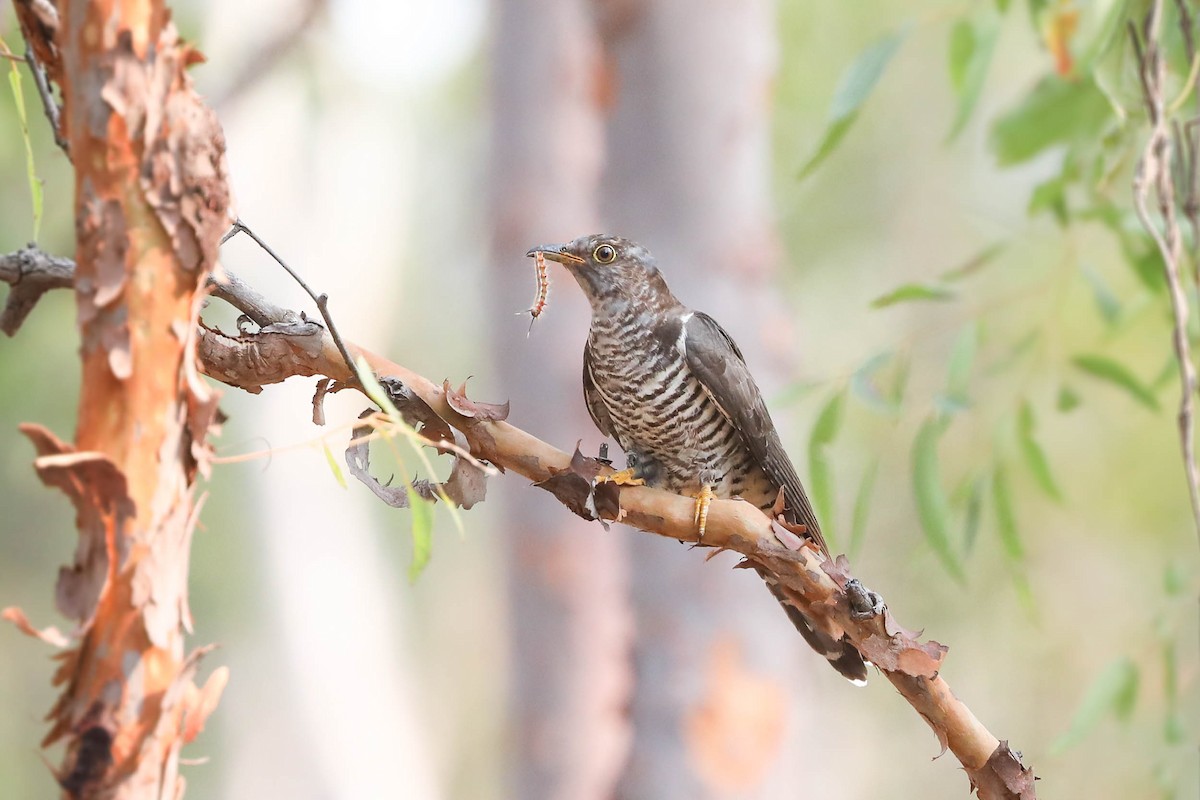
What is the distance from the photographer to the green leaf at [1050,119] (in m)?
1.11

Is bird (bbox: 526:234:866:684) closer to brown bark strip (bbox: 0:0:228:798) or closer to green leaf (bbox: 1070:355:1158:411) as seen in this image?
green leaf (bbox: 1070:355:1158:411)

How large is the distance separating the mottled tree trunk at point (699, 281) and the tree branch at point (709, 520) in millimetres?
912

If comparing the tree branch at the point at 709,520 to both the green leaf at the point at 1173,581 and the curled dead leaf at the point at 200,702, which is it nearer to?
the curled dead leaf at the point at 200,702

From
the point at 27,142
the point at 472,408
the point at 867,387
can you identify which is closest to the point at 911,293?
the point at 867,387

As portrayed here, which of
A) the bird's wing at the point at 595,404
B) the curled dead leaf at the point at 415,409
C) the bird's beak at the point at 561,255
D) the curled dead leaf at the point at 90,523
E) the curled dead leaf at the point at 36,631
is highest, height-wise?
Answer: the bird's beak at the point at 561,255

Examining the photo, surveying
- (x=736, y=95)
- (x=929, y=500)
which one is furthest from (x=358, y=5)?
(x=929, y=500)

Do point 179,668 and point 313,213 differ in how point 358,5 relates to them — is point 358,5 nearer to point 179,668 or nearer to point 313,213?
point 313,213

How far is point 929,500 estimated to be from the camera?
3.51 feet

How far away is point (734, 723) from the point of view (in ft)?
4.75

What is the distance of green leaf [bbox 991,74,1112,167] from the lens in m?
1.11

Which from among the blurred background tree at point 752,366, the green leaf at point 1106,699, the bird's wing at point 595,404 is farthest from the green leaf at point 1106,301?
the bird's wing at point 595,404

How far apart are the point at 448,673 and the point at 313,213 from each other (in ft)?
3.65

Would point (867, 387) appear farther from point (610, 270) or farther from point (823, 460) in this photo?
point (610, 270)

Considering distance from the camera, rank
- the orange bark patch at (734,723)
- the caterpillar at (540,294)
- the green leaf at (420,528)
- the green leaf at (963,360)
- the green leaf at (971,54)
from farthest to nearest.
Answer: the orange bark patch at (734,723), the green leaf at (963,360), the green leaf at (971,54), the caterpillar at (540,294), the green leaf at (420,528)
